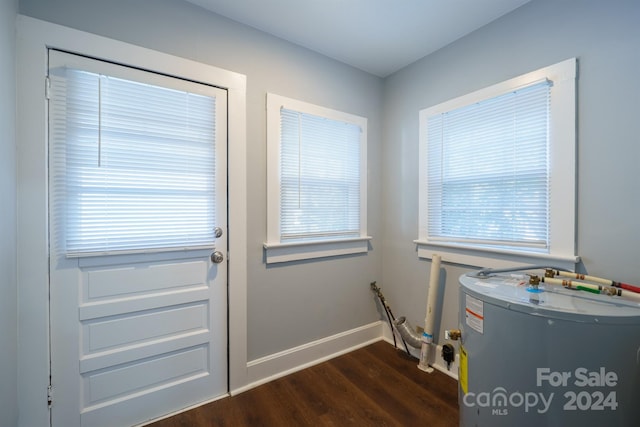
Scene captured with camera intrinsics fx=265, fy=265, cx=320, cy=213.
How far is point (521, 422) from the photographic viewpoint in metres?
0.98

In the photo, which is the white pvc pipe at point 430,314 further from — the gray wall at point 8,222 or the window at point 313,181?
the gray wall at point 8,222

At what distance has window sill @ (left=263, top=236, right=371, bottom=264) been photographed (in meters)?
1.98

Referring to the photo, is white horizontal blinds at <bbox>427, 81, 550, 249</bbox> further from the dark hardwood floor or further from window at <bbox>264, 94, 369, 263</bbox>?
the dark hardwood floor

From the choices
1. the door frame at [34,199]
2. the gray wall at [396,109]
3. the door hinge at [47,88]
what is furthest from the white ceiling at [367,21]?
the door hinge at [47,88]

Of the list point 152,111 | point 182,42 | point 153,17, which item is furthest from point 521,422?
point 153,17

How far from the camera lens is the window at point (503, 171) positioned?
1.52 metres

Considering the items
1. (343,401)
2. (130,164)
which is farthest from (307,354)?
(130,164)

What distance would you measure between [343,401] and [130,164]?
6.43ft

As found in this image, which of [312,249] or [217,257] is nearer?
[217,257]

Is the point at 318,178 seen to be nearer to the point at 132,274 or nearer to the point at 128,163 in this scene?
the point at 128,163

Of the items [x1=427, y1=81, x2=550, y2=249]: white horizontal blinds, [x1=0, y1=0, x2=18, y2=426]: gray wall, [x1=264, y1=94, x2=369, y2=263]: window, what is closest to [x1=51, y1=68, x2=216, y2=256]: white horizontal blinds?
[x1=0, y1=0, x2=18, y2=426]: gray wall

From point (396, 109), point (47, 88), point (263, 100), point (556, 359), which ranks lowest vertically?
point (556, 359)

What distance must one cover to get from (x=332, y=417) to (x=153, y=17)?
2610 millimetres

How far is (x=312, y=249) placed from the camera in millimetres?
2168
